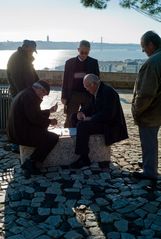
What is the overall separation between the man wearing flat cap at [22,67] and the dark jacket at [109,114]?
132 centimetres

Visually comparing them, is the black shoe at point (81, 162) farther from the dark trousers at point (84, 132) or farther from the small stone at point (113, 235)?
the small stone at point (113, 235)

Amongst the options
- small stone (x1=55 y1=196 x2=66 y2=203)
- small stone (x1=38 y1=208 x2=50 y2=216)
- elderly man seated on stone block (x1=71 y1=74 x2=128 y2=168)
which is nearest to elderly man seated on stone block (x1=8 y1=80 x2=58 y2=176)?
elderly man seated on stone block (x1=71 y1=74 x2=128 y2=168)

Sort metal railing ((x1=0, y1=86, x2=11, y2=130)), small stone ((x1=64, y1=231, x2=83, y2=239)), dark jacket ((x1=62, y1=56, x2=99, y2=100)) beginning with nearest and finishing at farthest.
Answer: small stone ((x1=64, y1=231, x2=83, y2=239)) < dark jacket ((x1=62, y1=56, x2=99, y2=100)) < metal railing ((x1=0, y1=86, x2=11, y2=130))

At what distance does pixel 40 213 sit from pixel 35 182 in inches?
39.4

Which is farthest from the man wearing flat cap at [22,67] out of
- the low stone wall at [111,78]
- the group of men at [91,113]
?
the low stone wall at [111,78]

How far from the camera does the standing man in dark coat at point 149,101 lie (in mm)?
5156

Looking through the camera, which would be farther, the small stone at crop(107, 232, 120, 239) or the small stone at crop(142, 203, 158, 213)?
the small stone at crop(142, 203, 158, 213)

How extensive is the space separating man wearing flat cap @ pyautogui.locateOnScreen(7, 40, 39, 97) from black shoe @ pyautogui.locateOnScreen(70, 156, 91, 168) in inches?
59.8

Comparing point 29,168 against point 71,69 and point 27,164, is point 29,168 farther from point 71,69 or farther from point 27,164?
point 71,69

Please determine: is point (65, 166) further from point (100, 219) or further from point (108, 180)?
point (100, 219)

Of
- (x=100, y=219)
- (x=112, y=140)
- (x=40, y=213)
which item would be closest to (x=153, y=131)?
(x=112, y=140)

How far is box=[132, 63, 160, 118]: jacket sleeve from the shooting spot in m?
5.14

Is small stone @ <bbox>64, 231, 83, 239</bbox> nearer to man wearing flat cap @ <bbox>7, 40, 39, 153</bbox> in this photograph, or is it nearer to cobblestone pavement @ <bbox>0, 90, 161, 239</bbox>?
cobblestone pavement @ <bbox>0, 90, 161, 239</bbox>

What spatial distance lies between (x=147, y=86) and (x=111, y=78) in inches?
504
